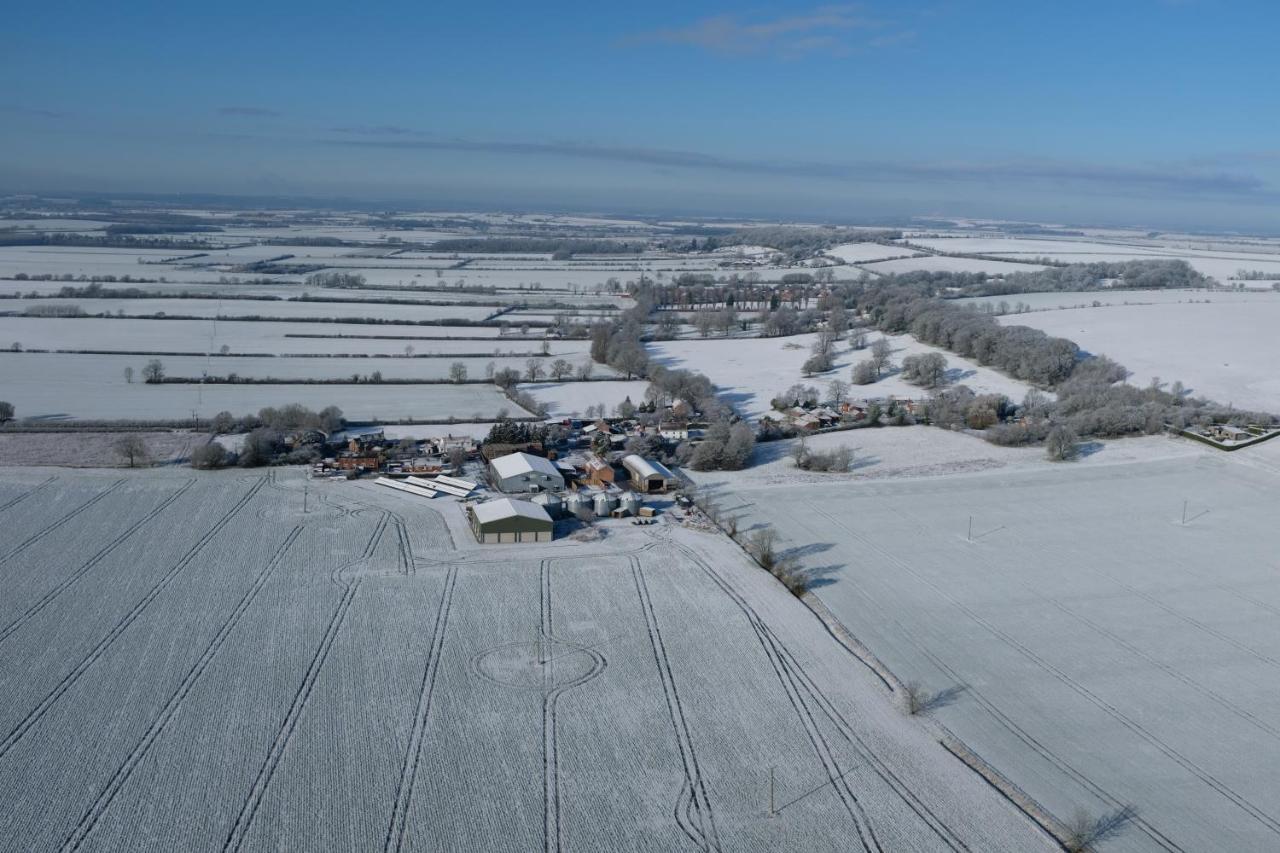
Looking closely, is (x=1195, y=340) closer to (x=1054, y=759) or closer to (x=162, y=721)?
(x=1054, y=759)

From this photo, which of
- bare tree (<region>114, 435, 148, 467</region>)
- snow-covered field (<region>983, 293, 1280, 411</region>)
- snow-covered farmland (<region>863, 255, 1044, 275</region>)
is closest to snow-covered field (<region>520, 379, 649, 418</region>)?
bare tree (<region>114, 435, 148, 467</region>)

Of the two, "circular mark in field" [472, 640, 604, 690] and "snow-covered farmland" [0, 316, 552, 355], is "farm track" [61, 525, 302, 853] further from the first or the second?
Answer: "snow-covered farmland" [0, 316, 552, 355]

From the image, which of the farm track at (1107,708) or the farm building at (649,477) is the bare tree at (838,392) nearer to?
the farm building at (649,477)

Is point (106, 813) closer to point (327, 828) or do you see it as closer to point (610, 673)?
point (327, 828)

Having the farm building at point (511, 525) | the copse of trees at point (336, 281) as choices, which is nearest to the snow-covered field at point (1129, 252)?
the copse of trees at point (336, 281)

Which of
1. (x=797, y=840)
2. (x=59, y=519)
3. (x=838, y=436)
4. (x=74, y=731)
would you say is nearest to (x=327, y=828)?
(x=74, y=731)
